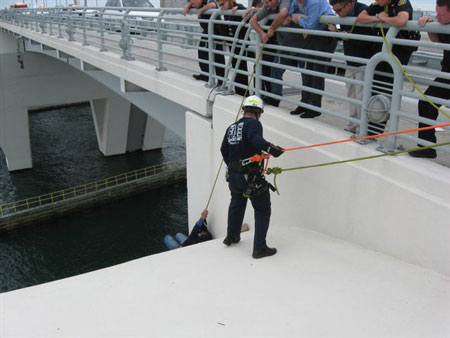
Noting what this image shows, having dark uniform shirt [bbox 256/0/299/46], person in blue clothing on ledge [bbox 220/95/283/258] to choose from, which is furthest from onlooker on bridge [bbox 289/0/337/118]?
person in blue clothing on ledge [bbox 220/95/283/258]

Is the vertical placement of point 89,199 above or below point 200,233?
below

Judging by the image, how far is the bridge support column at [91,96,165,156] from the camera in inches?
1045

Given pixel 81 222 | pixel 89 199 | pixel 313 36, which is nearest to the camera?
pixel 313 36

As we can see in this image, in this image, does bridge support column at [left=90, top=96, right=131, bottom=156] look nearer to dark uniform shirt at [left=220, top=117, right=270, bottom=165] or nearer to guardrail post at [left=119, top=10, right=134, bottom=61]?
guardrail post at [left=119, top=10, right=134, bottom=61]

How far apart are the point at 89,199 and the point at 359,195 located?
18118 mm

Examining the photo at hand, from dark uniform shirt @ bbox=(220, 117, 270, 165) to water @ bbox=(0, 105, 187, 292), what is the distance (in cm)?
1301

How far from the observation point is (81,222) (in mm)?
19797

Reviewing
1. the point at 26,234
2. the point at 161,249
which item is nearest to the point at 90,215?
the point at 26,234

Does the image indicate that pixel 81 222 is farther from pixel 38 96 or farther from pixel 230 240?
pixel 230 240

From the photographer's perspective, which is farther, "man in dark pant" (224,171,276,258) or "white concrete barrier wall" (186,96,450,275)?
"man in dark pant" (224,171,276,258)

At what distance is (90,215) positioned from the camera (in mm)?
20344

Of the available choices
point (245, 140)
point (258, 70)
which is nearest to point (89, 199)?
point (258, 70)

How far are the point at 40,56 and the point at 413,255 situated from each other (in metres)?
24.7

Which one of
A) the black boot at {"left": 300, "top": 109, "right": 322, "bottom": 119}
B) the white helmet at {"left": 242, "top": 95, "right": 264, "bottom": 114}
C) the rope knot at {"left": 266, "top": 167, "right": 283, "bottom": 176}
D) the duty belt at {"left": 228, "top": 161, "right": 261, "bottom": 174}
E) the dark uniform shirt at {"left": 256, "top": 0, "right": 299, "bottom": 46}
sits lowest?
the rope knot at {"left": 266, "top": 167, "right": 283, "bottom": 176}
